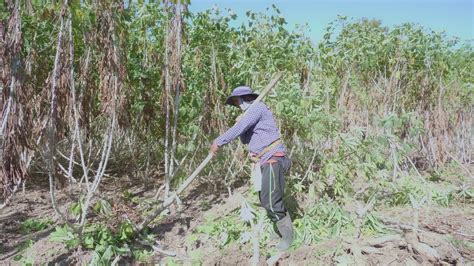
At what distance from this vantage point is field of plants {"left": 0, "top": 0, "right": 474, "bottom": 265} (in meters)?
3.19

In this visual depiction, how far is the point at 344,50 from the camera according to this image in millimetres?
6227

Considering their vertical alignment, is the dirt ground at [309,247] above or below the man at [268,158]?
below

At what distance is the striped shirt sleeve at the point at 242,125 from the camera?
347 cm

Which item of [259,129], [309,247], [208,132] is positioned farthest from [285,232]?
[208,132]

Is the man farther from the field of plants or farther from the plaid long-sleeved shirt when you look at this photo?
the field of plants

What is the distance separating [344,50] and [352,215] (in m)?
3.03

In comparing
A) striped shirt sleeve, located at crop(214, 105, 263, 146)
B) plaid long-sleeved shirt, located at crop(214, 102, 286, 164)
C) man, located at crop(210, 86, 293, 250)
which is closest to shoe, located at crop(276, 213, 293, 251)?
man, located at crop(210, 86, 293, 250)

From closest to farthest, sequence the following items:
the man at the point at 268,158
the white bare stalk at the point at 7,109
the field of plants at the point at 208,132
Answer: the white bare stalk at the point at 7,109 < the field of plants at the point at 208,132 < the man at the point at 268,158

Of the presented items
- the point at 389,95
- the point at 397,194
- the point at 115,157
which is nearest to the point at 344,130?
the point at 389,95

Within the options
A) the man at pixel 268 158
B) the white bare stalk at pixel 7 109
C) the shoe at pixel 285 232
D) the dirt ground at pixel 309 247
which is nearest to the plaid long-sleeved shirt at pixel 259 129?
the man at pixel 268 158

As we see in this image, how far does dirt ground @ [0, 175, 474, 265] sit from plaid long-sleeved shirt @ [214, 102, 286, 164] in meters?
0.86

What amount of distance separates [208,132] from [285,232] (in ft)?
5.55

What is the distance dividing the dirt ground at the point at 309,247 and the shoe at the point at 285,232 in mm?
136

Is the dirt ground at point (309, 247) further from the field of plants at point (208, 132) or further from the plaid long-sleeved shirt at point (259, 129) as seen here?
the plaid long-sleeved shirt at point (259, 129)
